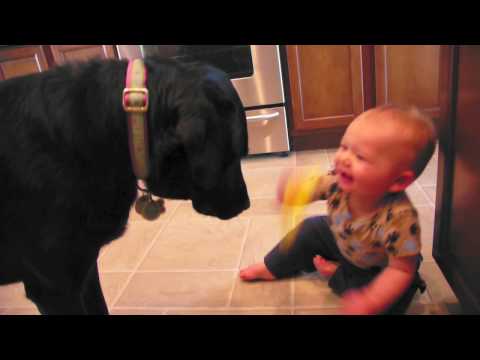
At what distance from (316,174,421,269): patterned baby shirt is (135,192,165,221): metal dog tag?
1.42 feet

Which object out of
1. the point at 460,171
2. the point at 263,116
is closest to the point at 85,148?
the point at 460,171

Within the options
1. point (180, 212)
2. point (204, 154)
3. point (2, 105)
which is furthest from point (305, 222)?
point (2, 105)

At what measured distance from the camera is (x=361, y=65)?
7.01 ft

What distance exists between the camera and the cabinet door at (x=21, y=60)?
8.00ft

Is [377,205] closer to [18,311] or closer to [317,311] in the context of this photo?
[317,311]

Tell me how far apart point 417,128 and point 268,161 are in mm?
1534

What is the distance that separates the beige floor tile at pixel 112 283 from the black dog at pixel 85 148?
532 millimetres

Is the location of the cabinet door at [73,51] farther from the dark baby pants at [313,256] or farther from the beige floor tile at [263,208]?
the dark baby pants at [313,256]

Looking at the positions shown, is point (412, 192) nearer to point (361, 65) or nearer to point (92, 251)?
point (361, 65)

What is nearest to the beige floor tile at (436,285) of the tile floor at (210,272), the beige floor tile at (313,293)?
the tile floor at (210,272)

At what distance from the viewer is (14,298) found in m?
1.35

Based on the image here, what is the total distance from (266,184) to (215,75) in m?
1.27

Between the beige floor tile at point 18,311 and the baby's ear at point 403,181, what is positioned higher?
the baby's ear at point 403,181

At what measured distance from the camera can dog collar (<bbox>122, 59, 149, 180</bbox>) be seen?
70 cm
